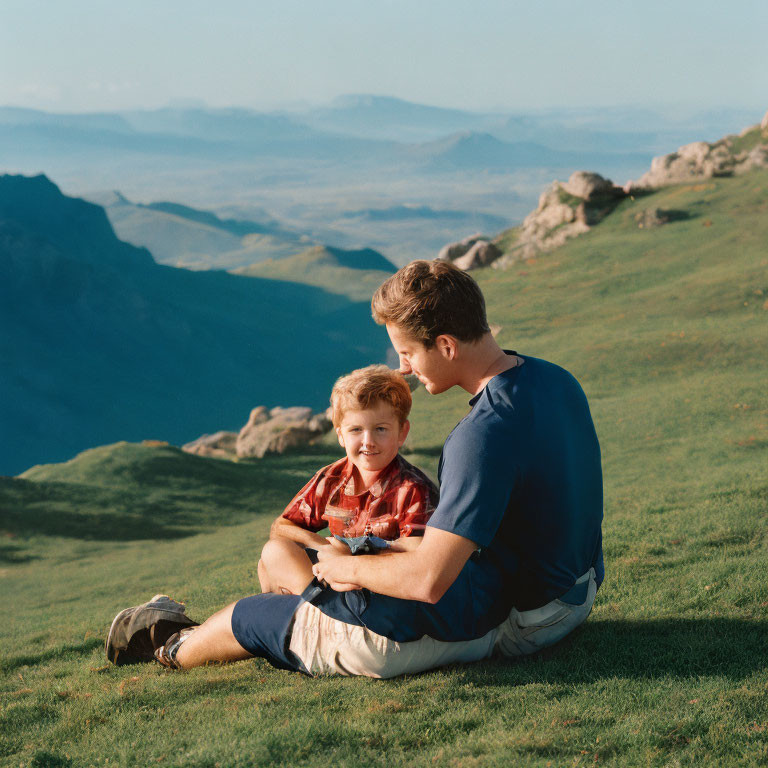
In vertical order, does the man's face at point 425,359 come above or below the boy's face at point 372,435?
above

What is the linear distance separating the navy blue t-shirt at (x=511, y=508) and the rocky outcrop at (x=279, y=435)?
111 feet

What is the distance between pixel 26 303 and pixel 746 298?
118m

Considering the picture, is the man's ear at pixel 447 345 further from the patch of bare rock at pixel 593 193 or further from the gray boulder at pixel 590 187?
the gray boulder at pixel 590 187

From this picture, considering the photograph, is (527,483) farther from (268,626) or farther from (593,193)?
(593,193)

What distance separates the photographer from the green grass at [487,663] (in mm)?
4984

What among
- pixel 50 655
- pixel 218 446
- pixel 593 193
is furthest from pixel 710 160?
pixel 50 655

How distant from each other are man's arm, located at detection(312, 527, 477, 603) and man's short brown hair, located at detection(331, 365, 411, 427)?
4.37 feet

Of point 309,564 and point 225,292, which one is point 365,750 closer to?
point 309,564

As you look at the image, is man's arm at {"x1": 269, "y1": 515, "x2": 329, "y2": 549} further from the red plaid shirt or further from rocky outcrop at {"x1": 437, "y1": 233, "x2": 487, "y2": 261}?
rocky outcrop at {"x1": 437, "y1": 233, "x2": 487, "y2": 261}

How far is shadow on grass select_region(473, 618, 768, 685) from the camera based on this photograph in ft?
18.5

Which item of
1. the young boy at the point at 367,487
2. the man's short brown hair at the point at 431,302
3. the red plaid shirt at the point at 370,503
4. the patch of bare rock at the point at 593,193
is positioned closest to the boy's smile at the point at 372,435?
the young boy at the point at 367,487

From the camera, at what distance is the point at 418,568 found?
15.9 feet

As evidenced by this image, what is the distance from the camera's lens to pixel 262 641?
596cm

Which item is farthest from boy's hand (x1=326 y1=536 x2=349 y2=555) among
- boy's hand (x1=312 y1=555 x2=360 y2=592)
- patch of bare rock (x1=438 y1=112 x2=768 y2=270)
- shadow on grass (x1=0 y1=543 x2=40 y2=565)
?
patch of bare rock (x1=438 y1=112 x2=768 y2=270)
